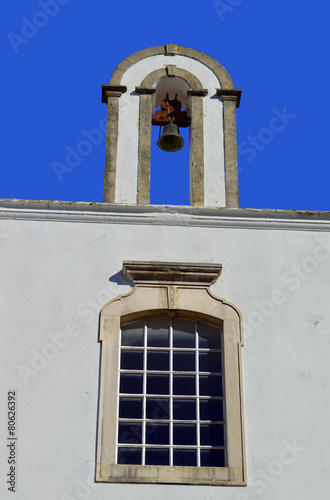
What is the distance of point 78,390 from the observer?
35.5ft

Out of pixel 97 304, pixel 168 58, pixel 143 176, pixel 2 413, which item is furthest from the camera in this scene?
pixel 168 58

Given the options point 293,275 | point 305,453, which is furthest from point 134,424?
point 293,275

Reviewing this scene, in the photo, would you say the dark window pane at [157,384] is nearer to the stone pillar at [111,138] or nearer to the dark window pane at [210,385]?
the dark window pane at [210,385]

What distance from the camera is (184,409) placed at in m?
10.9

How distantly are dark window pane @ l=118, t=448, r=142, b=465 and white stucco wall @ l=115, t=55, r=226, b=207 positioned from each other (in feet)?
11.1

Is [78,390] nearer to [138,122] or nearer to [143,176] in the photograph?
[143,176]

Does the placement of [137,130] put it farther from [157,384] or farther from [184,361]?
[157,384]

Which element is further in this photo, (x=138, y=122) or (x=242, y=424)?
(x=138, y=122)

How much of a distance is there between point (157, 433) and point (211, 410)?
0.66m

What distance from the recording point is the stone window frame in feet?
33.9

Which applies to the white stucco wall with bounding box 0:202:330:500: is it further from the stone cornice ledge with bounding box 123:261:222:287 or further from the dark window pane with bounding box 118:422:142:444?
the dark window pane with bounding box 118:422:142:444

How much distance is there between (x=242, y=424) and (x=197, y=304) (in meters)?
1.55

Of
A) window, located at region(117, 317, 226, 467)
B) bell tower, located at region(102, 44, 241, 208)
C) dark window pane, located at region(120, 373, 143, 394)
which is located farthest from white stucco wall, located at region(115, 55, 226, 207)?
dark window pane, located at region(120, 373, 143, 394)

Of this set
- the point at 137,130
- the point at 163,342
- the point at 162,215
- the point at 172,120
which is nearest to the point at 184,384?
the point at 163,342
